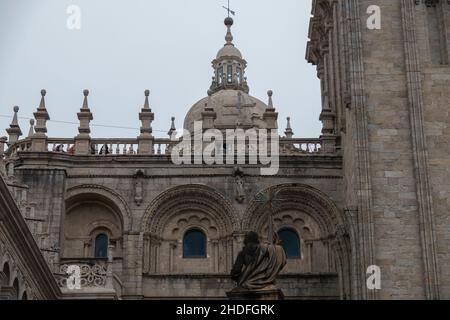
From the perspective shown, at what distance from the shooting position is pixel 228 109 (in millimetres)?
46031

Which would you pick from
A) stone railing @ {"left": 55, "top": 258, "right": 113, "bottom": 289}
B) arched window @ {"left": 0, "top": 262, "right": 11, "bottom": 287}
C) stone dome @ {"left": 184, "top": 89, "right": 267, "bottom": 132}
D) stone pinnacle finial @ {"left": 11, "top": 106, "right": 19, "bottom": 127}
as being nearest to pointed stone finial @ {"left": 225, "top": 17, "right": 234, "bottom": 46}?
stone dome @ {"left": 184, "top": 89, "right": 267, "bottom": 132}

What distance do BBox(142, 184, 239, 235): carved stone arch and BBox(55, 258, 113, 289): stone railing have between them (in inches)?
187

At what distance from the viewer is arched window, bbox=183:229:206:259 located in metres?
33.9

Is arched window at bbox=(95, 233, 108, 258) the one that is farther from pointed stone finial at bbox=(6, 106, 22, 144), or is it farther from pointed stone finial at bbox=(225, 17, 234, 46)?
pointed stone finial at bbox=(225, 17, 234, 46)

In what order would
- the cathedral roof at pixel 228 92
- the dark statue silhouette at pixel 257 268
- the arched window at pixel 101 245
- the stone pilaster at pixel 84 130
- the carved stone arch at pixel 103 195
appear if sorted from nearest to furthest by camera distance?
the dark statue silhouette at pixel 257 268
the carved stone arch at pixel 103 195
the arched window at pixel 101 245
the stone pilaster at pixel 84 130
the cathedral roof at pixel 228 92

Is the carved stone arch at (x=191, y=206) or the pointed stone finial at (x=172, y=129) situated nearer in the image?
the carved stone arch at (x=191, y=206)

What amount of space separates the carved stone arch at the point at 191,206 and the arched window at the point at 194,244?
30.9 inches

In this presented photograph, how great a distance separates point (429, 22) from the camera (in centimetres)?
3212

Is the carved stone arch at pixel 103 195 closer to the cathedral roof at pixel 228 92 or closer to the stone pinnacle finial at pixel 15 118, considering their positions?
the stone pinnacle finial at pixel 15 118

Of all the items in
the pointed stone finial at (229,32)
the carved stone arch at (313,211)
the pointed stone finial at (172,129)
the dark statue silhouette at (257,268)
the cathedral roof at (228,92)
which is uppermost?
the pointed stone finial at (229,32)

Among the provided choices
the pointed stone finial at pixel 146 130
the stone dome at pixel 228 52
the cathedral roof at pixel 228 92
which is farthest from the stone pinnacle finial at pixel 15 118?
the stone dome at pixel 228 52

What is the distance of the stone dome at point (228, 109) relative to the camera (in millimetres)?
44609

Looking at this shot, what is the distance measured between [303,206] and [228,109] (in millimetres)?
12748
